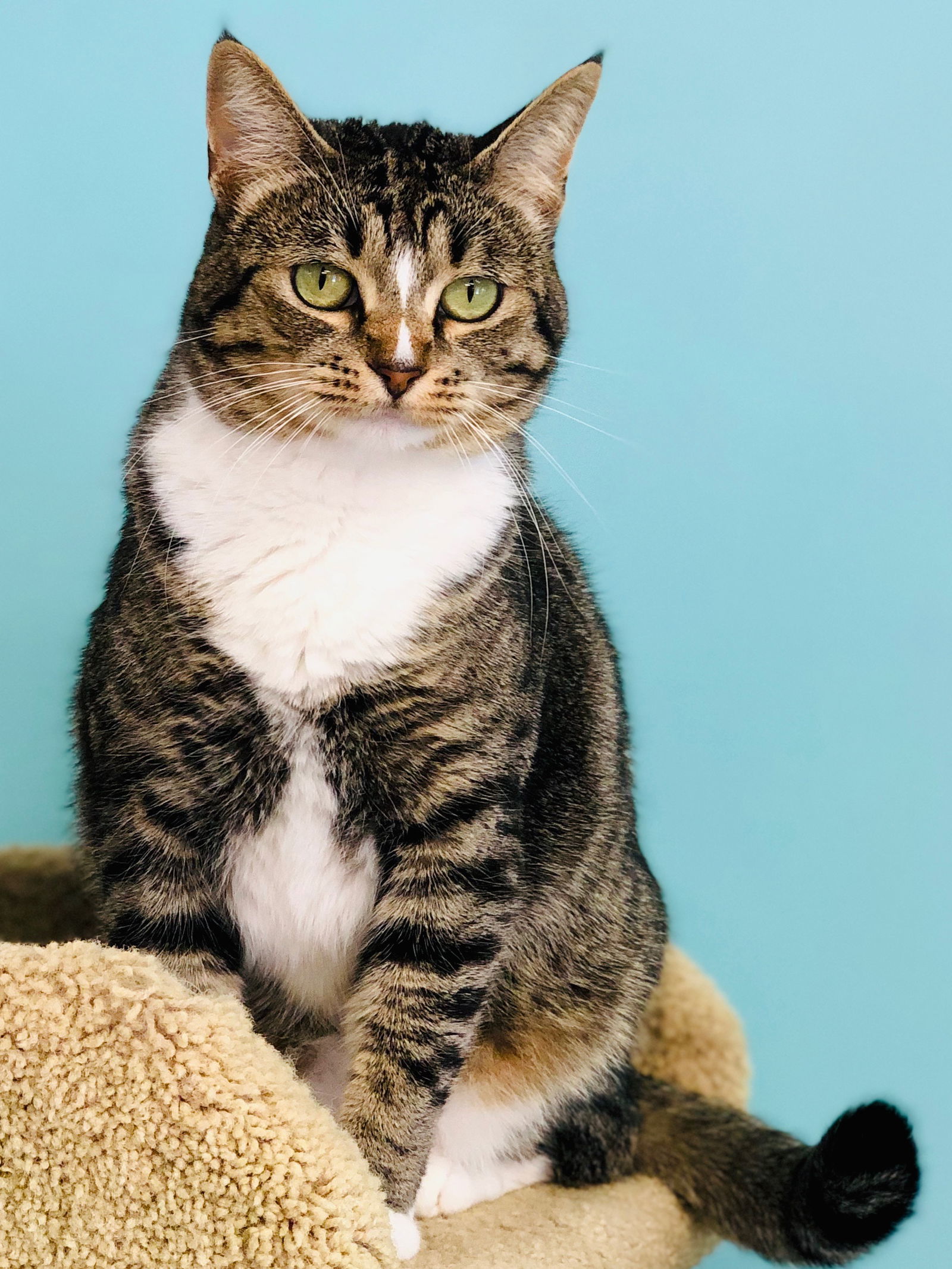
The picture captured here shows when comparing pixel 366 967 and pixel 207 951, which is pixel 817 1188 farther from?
pixel 207 951

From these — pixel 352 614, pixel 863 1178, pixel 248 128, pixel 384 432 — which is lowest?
pixel 863 1178

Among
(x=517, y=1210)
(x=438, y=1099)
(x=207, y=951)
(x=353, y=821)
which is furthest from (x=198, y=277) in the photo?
(x=517, y=1210)

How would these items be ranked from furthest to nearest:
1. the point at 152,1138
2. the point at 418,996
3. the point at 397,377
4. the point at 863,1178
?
1. the point at 863,1178
2. the point at 418,996
3. the point at 397,377
4. the point at 152,1138

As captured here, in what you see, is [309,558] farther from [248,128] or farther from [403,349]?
[248,128]

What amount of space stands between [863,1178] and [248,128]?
1178 mm

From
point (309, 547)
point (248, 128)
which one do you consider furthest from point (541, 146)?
point (309, 547)

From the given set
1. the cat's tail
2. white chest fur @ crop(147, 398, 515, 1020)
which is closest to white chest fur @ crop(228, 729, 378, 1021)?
white chest fur @ crop(147, 398, 515, 1020)

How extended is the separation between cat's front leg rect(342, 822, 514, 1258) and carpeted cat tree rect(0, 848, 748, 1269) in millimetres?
177

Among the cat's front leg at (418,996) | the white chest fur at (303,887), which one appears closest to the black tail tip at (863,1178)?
the cat's front leg at (418,996)

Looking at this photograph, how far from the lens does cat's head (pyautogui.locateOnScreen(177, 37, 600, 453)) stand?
110 centimetres

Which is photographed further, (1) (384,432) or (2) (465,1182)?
(2) (465,1182)

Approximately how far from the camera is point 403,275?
3.66 ft

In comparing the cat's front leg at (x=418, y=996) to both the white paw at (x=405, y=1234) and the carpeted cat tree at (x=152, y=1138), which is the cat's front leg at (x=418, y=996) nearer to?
the white paw at (x=405, y=1234)

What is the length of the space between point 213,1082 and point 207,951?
29 cm
